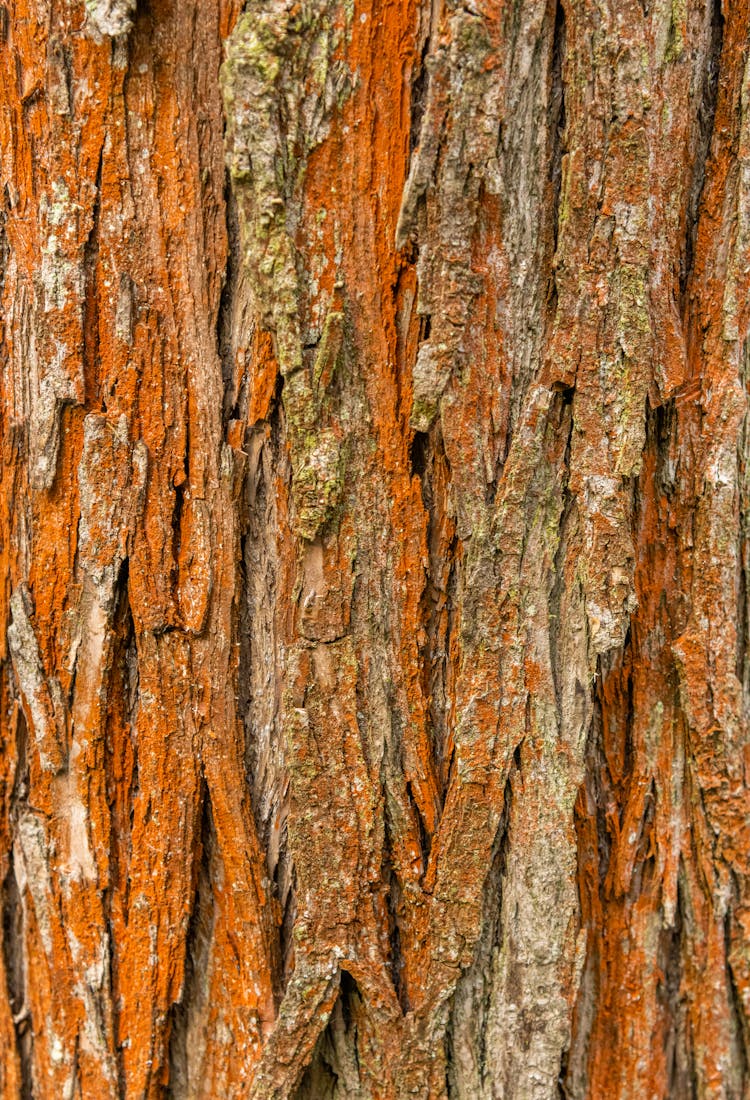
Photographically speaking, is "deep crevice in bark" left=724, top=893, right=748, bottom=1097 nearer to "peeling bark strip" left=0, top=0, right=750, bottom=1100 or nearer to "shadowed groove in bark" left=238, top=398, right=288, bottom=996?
"peeling bark strip" left=0, top=0, right=750, bottom=1100

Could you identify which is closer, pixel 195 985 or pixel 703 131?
pixel 703 131

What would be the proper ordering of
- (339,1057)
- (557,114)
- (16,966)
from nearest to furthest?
(557,114) < (339,1057) < (16,966)

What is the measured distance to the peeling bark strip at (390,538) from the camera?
1089 mm

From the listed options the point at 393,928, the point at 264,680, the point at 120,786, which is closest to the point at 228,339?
the point at 264,680

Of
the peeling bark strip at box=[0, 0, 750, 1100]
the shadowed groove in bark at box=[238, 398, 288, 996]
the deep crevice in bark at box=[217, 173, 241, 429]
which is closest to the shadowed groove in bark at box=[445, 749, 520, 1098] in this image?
the peeling bark strip at box=[0, 0, 750, 1100]

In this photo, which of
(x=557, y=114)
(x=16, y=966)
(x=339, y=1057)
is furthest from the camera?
(x=16, y=966)

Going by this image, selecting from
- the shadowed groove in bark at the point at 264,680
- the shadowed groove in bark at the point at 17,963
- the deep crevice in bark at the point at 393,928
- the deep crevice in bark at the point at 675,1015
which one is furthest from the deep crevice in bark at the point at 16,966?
the deep crevice in bark at the point at 675,1015

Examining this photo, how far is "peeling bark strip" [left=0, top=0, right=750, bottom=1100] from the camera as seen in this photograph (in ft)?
3.57

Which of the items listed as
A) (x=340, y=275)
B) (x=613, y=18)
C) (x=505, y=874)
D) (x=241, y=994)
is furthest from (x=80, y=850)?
(x=613, y=18)

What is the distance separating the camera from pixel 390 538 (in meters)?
1.15

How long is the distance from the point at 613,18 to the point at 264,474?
2.38 feet

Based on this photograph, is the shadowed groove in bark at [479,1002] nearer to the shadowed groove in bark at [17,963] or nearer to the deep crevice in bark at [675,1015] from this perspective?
the deep crevice in bark at [675,1015]

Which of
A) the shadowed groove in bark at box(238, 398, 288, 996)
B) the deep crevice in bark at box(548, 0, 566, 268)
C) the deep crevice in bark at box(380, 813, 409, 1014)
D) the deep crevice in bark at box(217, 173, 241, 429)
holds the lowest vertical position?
the deep crevice in bark at box(380, 813, 409, 1014)

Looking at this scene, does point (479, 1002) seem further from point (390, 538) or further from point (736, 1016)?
point (390, 538)
